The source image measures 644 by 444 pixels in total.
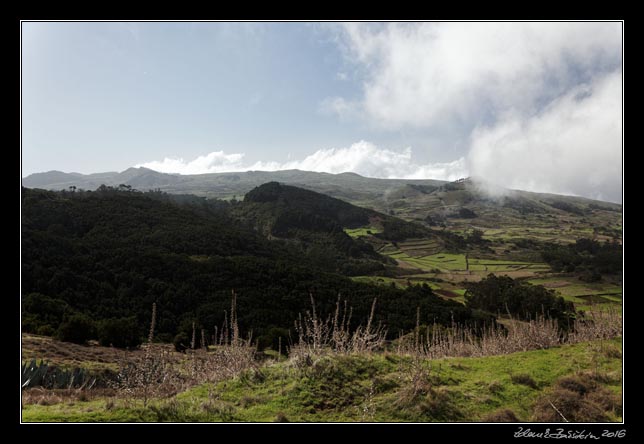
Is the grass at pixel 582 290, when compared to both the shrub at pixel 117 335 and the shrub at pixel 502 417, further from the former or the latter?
the shrub at pixel 117 335

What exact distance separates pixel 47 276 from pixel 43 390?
47.7 m

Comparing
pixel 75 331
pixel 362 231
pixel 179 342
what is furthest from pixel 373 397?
pixel 362 231

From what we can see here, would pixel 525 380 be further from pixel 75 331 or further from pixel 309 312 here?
pixel 75 331

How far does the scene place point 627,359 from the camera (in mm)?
5207

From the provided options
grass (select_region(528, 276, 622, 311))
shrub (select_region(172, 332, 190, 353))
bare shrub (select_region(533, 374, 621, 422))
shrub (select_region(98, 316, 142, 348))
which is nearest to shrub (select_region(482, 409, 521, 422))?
bare shrub (select_region(533, 374, 621, 422))

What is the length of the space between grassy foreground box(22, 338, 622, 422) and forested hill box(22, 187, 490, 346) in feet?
95.4

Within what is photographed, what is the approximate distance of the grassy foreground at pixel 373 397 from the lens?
568 centimetres

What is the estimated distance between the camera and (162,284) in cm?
5203

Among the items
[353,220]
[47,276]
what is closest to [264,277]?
[47,276]

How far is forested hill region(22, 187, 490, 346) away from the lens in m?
43.5

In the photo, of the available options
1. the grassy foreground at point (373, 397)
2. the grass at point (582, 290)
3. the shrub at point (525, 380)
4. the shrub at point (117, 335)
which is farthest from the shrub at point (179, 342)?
the grass at point (582, 290)

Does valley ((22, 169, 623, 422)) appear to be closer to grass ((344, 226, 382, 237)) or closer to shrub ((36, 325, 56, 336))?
shrub ((36, 325, 56, 336))

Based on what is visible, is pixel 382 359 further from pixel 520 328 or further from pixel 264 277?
pixel 264 277

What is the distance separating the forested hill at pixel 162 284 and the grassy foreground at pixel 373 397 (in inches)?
1145
